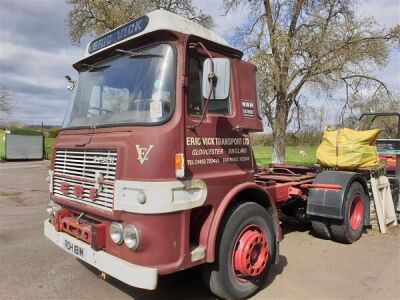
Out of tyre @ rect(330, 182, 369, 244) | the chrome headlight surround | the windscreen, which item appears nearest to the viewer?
the chrome headlight surround

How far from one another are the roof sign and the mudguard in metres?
3.88

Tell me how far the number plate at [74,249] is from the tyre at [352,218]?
4.10 metres

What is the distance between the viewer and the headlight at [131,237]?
381 centimetres

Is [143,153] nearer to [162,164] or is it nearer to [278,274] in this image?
[162,164]

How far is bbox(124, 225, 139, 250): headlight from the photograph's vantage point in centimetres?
381

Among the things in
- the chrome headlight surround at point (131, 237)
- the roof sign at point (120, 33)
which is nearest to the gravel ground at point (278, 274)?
the chrome headlight surround at point (131, 237)

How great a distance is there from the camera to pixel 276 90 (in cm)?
1546

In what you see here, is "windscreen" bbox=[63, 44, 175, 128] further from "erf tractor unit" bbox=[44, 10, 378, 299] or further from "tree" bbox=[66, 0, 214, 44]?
"tree" bbox=[66, 0, 214, 44]

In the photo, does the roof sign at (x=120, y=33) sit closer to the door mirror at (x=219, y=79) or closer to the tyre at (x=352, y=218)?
the door mirror at (x=219, y=79)

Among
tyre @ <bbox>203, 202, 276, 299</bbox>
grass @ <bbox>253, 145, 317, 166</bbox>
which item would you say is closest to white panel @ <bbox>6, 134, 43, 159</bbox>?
grass @ <bbox>253, 145, 317, 166</bbox>

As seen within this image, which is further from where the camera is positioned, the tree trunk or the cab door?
the tree trunk

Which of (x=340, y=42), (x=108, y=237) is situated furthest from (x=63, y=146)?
(x=340, y=42)

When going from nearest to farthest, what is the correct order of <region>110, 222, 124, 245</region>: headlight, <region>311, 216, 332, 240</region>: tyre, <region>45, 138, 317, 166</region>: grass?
<region>110, 222, 124, 245</region>: headlight
<region>311, 216, 332, 240</region>: tyre
<region>45, 138, 317, 166</region>: grass

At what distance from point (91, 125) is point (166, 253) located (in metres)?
1.68
